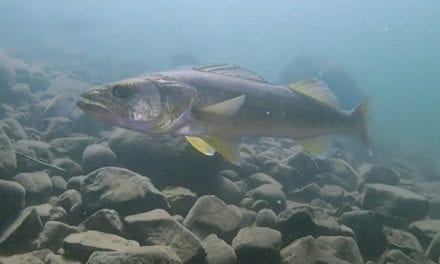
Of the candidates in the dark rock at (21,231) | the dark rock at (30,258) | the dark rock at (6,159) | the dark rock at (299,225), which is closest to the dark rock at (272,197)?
the dark rock at (299,225)

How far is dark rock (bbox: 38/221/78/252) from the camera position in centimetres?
415

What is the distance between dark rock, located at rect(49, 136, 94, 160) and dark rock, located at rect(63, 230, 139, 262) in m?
3.61

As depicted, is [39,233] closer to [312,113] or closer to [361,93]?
[312,113]

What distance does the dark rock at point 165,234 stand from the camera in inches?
154

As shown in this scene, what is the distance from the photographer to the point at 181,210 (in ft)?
17.6

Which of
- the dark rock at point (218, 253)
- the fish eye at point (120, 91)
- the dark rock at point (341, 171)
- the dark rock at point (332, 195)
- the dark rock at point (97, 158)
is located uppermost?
the fish eye at point (120, 91)

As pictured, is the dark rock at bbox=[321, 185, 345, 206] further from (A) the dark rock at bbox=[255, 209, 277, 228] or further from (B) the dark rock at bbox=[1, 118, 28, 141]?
(B) the dark rock at bbox=[1, 118, 28, 141]

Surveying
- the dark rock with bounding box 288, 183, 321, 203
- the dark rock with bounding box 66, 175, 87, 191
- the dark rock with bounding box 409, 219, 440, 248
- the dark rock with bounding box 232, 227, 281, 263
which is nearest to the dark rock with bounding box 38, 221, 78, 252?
the dark rock with bounding box 66, 175, 87, 191

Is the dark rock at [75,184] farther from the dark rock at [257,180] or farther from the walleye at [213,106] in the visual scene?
the dark rock at [257,180]

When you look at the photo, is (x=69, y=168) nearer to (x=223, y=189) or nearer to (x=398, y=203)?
(x=223, y=189)

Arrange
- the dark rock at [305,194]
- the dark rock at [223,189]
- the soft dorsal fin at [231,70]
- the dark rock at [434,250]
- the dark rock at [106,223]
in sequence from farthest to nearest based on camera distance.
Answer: the dark rock at [305,194] < the dark rock at [223,189] < the dark rock at [434,250] < the soft dorsal fin at [231,70] < the dark rock at [106,223]

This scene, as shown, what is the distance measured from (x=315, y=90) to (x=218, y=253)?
2.36m

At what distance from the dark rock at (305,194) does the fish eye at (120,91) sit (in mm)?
4471

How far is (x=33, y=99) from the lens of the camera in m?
12.9
